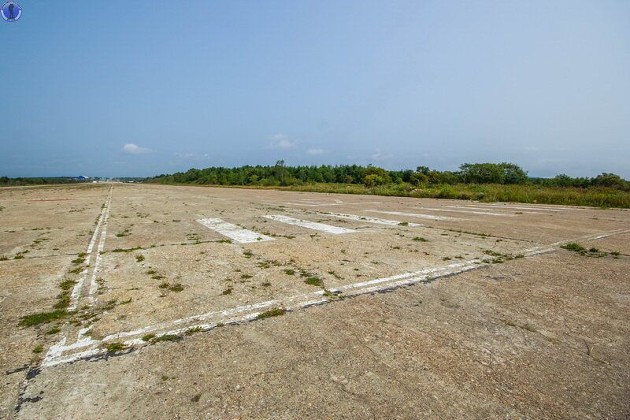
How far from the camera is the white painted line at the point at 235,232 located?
9.37 metres

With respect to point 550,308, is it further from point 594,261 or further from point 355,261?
point 594,261

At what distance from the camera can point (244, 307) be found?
453 centimetres

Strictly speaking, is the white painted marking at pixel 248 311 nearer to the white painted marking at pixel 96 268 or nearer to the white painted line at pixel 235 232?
the white painted marking at pixel 96 268

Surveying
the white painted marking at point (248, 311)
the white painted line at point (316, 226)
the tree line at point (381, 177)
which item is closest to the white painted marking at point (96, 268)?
the white painted marking at point (248, 311)

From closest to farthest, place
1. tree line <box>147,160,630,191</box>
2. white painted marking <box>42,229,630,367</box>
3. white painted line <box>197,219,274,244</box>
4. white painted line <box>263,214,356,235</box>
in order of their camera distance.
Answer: white painted marking <box>42,229,630,367</box>, white painted line <box>197,219,274,244</box>, white painted line <box>263,214,356,235</box>, tree line <box>147,160,630,191</box>

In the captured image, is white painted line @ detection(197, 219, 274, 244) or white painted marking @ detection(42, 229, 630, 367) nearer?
white painted marking @ detection(42, 229, 630, 367)

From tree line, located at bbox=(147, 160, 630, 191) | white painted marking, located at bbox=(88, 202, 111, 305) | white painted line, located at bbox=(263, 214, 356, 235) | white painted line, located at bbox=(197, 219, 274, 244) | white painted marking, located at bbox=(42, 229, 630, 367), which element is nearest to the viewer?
white painted marking, located at bbox=(42, 229, 630, 367)

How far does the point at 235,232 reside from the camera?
10562mm

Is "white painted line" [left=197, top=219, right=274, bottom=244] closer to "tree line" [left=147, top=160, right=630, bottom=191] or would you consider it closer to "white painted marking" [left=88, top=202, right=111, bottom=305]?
"white painted marking" [left=88, top=202, right=111, bottom=305]

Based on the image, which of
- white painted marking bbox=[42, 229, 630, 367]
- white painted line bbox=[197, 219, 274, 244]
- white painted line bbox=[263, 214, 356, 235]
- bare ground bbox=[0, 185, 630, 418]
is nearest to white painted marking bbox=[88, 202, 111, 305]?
bare ground bbox=[0, 185, 630, 418]

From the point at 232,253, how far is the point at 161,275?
186 cm

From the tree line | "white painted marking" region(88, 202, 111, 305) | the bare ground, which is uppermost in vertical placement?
the tree line

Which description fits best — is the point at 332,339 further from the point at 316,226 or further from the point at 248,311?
the point at 316,226

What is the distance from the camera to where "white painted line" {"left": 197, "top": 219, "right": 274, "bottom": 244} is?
9367 mm
